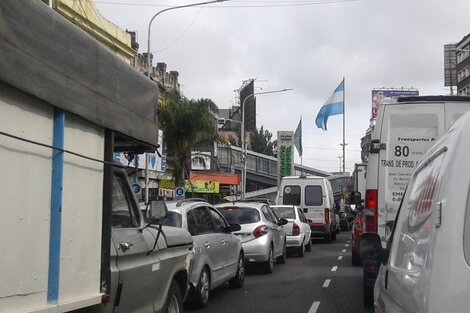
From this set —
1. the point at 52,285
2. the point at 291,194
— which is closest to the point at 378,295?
the point at 52,285

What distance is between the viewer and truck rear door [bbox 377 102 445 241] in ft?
30.2

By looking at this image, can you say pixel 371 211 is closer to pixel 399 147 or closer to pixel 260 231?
pixel 399 147

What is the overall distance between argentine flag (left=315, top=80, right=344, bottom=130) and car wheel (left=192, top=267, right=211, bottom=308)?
36.8 meters

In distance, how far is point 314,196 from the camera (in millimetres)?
24562

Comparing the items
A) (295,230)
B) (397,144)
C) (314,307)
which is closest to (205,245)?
(314,307)

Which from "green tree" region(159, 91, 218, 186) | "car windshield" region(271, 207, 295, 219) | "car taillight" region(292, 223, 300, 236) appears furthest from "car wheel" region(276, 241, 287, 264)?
"green tree" region(159, 91, 218, 186)

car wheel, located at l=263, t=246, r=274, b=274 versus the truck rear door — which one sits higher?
the truck rear door

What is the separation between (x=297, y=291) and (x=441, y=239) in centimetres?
883

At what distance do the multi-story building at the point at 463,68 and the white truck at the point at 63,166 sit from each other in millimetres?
63473

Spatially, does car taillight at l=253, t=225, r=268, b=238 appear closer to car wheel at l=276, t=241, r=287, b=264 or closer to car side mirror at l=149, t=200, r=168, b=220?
car wheel at l=276, t=241, r=287, b=264

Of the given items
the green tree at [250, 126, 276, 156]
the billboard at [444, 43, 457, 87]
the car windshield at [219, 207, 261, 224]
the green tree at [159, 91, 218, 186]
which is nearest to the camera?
the car windshield at [219, 207, 261, 224]

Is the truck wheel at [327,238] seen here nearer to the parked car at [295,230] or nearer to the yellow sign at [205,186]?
the parked car at [295,230]

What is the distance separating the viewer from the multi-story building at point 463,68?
6381 cm

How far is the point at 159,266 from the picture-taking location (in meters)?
5.55
